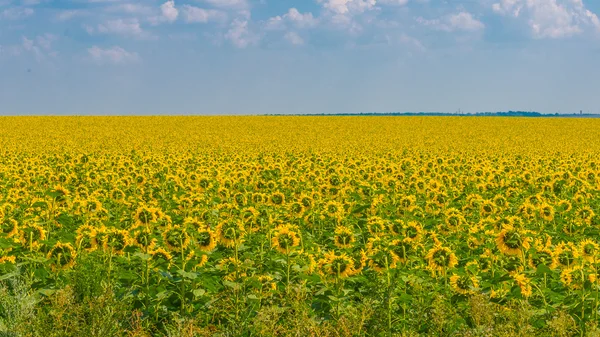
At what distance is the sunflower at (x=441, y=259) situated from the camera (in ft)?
24.6

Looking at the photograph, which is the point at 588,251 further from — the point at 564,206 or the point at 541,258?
the point at 564,206

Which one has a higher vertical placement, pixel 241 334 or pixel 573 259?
pixel 573 259

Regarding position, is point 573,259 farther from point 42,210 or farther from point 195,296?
point 42,210

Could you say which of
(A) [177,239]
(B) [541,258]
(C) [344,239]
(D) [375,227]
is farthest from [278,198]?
Result: (B) [541,258]

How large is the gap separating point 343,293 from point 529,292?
1.89 metres

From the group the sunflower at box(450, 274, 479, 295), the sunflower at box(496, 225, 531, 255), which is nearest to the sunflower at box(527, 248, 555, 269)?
the sunflower at box(496, 225, 531, 255)

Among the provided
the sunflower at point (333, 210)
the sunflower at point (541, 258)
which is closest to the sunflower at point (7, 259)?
the sunflower at point (333, 210)

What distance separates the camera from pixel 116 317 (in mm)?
6879

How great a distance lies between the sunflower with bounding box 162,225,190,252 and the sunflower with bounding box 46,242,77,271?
1059 millimetres

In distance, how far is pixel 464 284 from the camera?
7.16m

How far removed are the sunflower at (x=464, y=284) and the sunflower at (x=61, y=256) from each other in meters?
4.25

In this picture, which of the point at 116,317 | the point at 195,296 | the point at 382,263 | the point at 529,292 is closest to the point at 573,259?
the point at 529,292

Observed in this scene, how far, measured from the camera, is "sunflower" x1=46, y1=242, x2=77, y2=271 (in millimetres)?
7668

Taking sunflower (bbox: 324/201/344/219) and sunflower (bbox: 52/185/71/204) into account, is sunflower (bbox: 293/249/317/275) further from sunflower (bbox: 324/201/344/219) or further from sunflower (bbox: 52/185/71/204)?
sunflower (bbox: 52/185/71/204)
